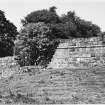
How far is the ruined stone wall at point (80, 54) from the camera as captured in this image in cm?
1592

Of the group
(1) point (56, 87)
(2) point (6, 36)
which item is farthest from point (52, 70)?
(2) point (6, 36)

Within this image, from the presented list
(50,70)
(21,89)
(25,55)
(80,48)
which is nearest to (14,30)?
(25,55)

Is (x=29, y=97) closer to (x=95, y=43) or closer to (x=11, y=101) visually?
(x=11, y=101)

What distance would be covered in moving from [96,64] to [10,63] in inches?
193

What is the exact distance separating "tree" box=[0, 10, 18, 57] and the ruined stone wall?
11364 millimetres

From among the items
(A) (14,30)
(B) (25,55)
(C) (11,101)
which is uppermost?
(A) (14,30)

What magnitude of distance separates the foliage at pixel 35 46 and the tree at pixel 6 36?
8.45m

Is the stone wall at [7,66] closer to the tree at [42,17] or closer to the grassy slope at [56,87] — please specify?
the grassy slope at [56,87]

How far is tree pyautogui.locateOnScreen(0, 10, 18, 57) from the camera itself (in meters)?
27.9

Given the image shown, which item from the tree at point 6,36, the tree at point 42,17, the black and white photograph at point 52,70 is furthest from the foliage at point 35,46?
the tree at point 42,17

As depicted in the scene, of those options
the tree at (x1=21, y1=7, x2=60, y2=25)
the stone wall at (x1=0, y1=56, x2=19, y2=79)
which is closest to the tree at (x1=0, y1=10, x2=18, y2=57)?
the tree at (x1=21, y1=7, x2=60, y2=25)

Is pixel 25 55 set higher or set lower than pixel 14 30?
lower

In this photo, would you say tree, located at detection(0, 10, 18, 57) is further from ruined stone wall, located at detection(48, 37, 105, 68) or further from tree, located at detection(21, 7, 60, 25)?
ruined stone wall, located at detection(48, 37, 105, 68)

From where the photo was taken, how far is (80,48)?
16.7 metres
